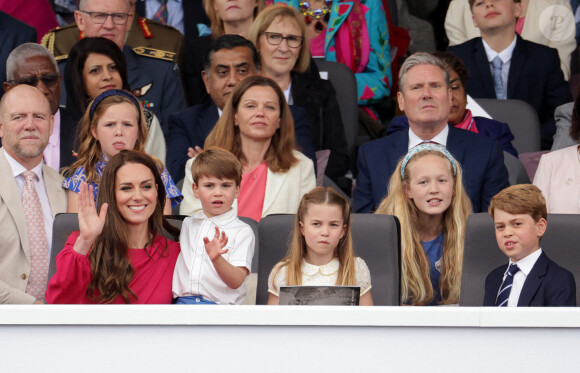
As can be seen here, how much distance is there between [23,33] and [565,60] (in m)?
3.25

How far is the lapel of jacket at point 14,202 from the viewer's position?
12.7ft

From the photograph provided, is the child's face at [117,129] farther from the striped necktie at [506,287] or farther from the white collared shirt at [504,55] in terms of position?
the white collared shirt at [504,55]

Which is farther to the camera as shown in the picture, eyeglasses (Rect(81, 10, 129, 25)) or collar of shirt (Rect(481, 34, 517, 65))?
collar of shirt (Rect(481, 34, 517, 65))

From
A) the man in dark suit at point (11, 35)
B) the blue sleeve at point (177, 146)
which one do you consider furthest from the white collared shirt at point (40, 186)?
the man in dark suit at point (11, 35)


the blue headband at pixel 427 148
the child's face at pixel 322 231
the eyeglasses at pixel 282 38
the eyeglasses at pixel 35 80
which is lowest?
the child's face at pixel 322 231

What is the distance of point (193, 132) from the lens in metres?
4.97

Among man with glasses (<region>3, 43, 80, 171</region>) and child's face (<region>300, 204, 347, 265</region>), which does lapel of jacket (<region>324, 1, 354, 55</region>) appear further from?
child's face (<region>300, 204, 347, 265</region>)

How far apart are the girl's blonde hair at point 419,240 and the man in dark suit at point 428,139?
0.96ft

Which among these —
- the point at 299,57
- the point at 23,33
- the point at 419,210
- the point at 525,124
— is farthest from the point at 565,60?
the point at 23,33

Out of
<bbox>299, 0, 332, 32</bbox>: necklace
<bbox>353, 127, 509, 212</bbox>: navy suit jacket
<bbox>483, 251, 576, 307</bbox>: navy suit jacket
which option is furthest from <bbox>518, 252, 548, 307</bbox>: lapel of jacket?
<bbox>299, 0, 332, 32</bbox>: necklace

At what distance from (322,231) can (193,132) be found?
1659mm

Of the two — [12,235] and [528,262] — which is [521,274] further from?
[12,235]

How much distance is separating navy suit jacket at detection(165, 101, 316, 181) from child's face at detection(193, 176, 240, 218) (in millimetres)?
1256

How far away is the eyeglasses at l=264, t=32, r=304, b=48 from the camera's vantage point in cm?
521
